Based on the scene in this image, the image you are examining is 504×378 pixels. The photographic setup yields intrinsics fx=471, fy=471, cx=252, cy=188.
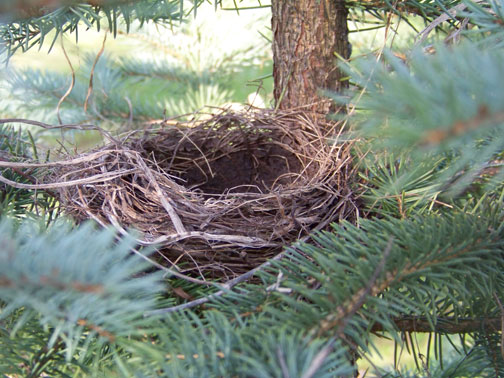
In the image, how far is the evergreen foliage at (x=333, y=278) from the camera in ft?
0.84

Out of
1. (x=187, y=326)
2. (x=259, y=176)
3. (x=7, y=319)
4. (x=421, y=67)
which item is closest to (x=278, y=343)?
(x=187, y=326)

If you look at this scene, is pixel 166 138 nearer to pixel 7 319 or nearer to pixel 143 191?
pixel 143 191

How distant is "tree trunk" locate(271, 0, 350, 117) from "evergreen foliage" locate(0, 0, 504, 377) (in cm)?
18

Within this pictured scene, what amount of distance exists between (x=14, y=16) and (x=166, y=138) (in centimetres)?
48

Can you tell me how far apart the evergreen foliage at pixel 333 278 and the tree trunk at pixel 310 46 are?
18cm

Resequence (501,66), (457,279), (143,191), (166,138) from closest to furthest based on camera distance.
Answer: (501,66) → (457,279) → (143,191) → (166,138)

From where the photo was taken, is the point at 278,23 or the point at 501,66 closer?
the point at 501,66

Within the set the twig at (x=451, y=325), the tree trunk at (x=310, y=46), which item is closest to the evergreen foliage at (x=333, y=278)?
the twig at (x=451, y=325)

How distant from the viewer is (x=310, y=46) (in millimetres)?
775

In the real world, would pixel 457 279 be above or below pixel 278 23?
below

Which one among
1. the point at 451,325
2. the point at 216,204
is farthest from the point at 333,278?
the point at 216,204

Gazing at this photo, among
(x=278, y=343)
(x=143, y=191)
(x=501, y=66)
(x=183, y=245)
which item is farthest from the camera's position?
(x=143, y=191)

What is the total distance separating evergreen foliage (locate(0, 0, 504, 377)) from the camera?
25 centimetres

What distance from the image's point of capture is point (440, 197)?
63 cm
